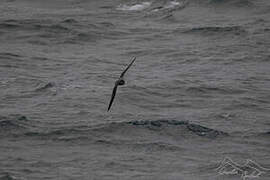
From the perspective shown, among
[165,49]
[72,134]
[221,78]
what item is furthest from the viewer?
[165,49]

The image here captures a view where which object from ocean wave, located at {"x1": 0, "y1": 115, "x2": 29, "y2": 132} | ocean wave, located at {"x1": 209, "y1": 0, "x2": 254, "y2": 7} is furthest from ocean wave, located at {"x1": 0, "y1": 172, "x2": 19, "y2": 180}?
ocean wave, located at {"x1": 209, "y1": 0, "x2": 254, "y2": 7}

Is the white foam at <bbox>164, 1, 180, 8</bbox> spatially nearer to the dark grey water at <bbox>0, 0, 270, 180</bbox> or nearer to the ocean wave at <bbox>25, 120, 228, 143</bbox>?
the dark grey water at <bbox>0, 0, 270, 180</bbox>

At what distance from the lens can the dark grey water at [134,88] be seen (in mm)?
32406

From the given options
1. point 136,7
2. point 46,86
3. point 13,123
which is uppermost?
point 13,123

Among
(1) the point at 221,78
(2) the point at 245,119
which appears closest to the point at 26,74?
(1) the point at 221,78

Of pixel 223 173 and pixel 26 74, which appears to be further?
pixel 26 74

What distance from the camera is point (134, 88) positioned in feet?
140

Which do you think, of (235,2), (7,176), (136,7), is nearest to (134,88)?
(7,176)

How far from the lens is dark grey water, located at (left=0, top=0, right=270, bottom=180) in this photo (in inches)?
1276

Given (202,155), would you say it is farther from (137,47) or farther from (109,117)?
(137,47)

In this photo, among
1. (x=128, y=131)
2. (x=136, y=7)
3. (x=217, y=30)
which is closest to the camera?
(x=128, y=131)

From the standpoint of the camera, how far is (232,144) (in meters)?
34.1

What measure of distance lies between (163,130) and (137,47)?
14903 mm

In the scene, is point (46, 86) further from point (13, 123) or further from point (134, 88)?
point (13, 123)
